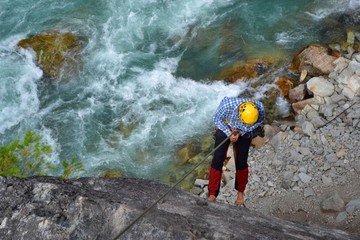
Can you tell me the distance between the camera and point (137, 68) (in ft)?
42.4

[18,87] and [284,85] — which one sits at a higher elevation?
[18,87]

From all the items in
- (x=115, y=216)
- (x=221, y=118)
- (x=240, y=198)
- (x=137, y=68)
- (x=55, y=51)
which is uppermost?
(x=115, y=216)

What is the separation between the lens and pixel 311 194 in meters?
7.96

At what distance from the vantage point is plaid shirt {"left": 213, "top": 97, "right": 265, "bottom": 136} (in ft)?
19.1

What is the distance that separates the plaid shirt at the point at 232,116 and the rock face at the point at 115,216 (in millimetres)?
1425

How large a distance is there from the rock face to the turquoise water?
5997mm

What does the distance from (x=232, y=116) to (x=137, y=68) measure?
7.44 metres

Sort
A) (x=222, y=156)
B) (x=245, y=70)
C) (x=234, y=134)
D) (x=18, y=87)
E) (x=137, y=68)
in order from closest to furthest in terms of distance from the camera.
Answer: (x=234, y=134) < (x=222, y=156) < (x=245, y=70) < (x=18, y=87) < (x=137, y=68)

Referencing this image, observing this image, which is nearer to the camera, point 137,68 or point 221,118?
point 221,118

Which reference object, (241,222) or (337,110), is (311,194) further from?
(241,222)

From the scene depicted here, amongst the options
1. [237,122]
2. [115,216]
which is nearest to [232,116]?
[237,122]

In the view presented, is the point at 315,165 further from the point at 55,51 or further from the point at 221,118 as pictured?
the point at 55,51

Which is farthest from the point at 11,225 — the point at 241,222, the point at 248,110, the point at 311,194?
the point at 311,194

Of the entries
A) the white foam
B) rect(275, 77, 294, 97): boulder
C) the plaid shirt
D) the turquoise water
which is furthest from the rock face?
the white foam
